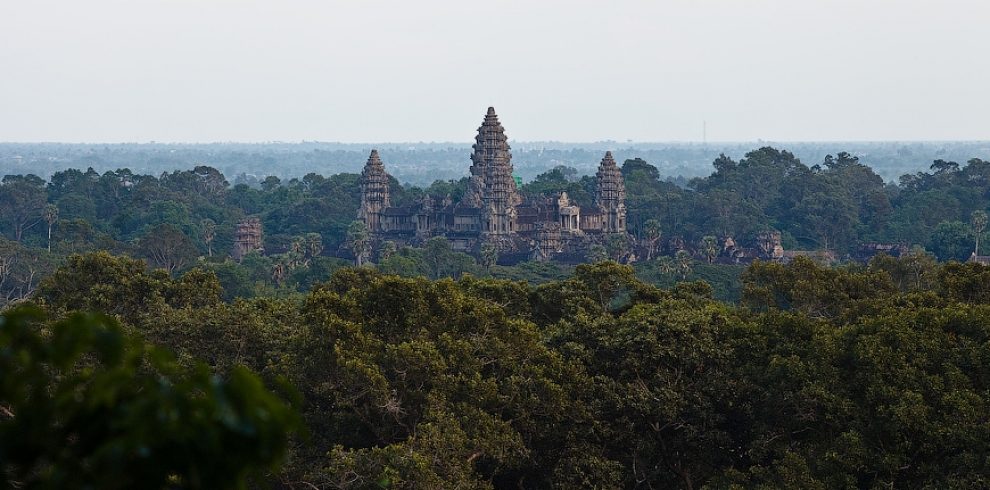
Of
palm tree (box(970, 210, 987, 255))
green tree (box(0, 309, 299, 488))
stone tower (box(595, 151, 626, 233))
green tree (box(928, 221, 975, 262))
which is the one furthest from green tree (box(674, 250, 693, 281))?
green tree (box(0, 309, 299, 488))

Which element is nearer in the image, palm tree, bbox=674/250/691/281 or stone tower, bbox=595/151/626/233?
palm tree, bbox=674/250/691/281

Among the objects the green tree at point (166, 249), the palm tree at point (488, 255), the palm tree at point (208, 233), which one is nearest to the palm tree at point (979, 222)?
the palm tree at point (488, 255)

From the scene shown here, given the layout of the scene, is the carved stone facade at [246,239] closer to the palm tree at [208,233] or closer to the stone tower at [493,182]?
the palm tree at [208,233]

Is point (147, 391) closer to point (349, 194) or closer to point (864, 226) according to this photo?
point (864, 226)

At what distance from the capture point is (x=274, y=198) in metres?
130

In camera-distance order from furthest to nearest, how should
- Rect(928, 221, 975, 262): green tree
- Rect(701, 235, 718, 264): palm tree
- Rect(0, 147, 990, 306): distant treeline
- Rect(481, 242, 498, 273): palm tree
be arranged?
Rect(928, 221, 975, 262): green tree < Rect(701, 235, 718, 264): palm tree < Rect(481, 242, 498, 273): palm tree < Rect(0, 147, 990, 306): distant treeline

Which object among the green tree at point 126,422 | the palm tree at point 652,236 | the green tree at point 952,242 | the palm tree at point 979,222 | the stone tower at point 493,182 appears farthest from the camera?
the palm tree at point 652,236

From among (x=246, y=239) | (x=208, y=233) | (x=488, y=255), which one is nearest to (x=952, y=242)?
(x=488, y=255)

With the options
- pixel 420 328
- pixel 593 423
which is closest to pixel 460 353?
pixel 420 328

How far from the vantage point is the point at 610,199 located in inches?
3824

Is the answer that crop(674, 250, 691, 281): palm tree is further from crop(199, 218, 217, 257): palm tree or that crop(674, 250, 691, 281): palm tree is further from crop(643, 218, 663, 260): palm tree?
crop(199, 218, 217, 257): palm tree

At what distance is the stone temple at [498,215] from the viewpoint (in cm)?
9056

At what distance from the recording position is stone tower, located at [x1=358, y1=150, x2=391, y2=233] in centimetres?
9806

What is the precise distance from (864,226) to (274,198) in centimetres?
5716
